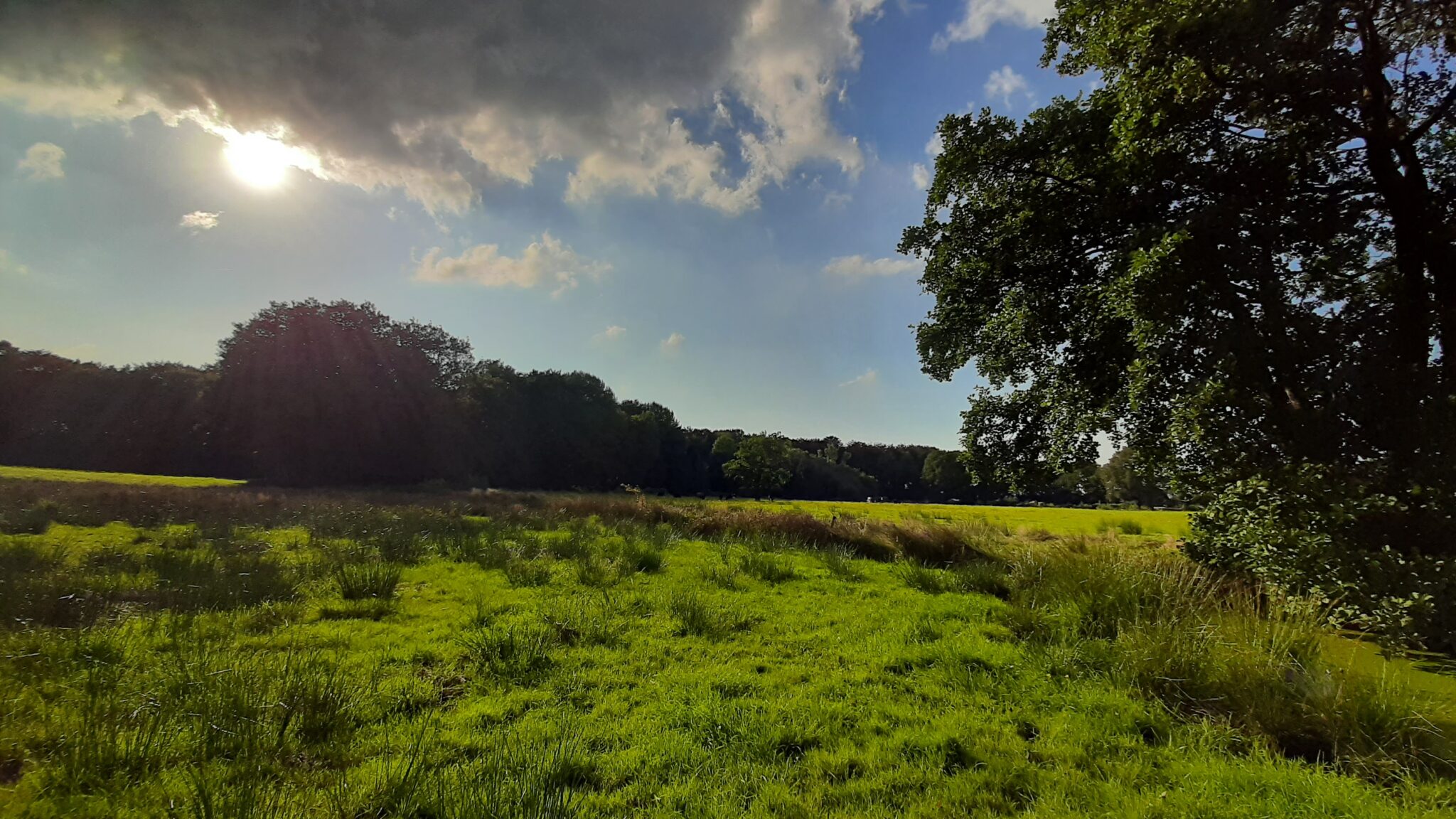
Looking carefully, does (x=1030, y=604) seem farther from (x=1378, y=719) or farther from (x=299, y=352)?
(x=299, y=352)

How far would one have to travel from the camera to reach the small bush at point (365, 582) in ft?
25.9

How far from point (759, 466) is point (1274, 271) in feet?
189

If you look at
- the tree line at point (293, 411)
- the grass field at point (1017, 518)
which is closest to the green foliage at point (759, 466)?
the tree line at point (293, 411)

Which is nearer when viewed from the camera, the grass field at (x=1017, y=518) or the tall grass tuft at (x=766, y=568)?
the tall grass tuft at (x=766, y=568)

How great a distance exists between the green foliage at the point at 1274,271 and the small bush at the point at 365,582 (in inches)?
498

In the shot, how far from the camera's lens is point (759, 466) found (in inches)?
2608

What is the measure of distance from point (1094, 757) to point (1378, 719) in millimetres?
2389

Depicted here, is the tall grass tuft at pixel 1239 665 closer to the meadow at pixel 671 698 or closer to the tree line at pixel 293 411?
the meadow at pixel 671 698

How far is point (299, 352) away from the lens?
40594 millimetres

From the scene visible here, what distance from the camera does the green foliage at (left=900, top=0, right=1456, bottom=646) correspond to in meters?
7.80

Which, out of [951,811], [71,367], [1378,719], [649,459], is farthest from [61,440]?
[1378,719]

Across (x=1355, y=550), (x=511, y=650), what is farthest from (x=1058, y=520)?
(x=511, y=650)

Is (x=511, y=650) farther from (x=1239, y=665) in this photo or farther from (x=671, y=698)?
(x=1239, y=665)

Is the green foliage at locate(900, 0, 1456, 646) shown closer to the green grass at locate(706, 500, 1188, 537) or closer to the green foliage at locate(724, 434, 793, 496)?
the green grass at locate(706, 500, 1188, 537)
